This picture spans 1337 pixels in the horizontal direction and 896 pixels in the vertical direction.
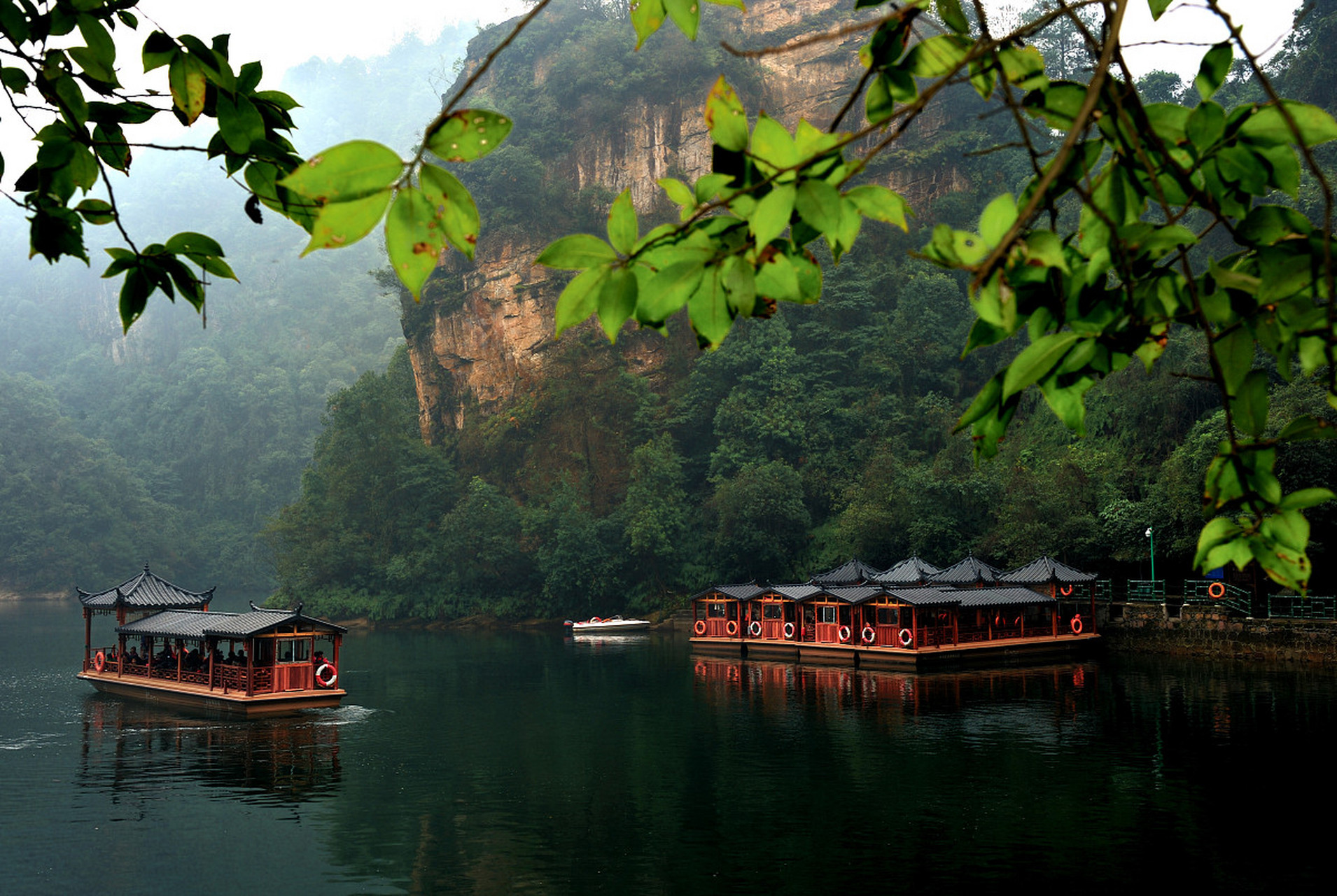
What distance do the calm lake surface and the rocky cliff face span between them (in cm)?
2880

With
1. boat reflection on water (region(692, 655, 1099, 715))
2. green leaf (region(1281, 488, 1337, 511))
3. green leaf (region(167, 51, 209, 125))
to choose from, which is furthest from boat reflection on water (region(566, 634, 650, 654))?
green leaf (region(1281, 488, 1337, 511))

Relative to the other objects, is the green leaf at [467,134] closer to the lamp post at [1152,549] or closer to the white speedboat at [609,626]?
the lamp post at [1152,549]

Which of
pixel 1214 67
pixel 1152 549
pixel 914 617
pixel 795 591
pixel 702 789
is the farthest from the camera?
pixel 795 591

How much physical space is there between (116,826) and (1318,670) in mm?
24979

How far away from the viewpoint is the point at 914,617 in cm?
2712

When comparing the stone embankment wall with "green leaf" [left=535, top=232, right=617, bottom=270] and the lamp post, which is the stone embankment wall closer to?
the lamp post

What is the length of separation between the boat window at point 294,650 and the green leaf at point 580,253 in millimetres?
22445

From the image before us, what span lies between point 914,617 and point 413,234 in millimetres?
27189

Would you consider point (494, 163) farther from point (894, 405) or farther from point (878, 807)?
point (878, 807)

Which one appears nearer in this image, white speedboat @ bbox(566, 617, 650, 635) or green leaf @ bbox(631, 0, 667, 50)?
green leaf @ bbox(631, 0, 667, 50)

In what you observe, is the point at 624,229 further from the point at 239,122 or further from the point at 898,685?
Result: the point at 898,685

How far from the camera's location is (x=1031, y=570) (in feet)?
98.9

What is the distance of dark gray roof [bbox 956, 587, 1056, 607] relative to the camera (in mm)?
27781

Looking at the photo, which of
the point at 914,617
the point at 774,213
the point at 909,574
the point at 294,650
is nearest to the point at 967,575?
the point at 909,574
